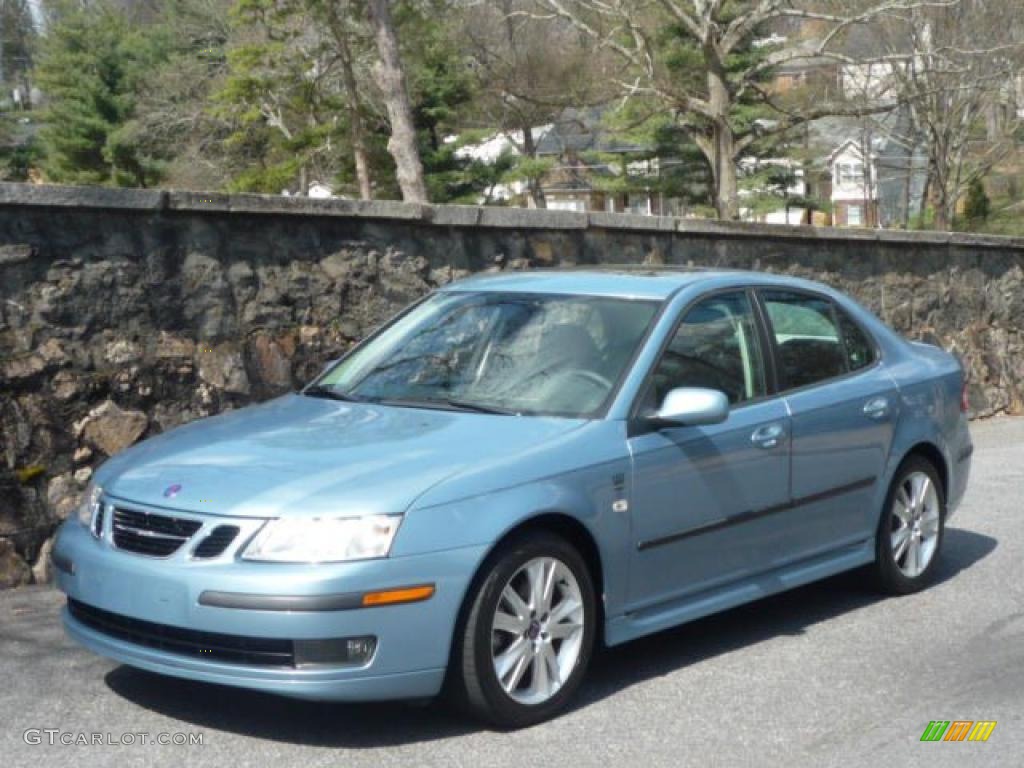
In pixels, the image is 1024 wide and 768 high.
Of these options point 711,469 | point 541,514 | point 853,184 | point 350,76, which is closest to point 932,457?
point 711,469

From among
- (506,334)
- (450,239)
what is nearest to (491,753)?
(506,334)

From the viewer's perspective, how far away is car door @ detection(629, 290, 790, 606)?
592cm

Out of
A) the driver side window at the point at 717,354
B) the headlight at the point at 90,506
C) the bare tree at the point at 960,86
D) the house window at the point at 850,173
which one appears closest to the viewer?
the headlight at the point at 90,506

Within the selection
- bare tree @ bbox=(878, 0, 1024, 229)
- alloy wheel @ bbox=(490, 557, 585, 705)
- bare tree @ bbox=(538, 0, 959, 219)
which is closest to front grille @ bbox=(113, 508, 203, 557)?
alloy wheel @ bbox=(490, 557, 585, 705)

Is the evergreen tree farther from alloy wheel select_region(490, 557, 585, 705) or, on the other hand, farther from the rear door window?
alloy wheel select_region(490, 557, 585, 705)

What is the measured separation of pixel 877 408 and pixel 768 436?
96 cm

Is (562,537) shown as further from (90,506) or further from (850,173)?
(850,173)

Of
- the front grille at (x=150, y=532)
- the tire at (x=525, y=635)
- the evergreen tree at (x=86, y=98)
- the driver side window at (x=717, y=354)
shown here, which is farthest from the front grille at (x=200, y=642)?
the evergreen tree at (x=86, y=98)

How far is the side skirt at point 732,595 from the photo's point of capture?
5.89 metres

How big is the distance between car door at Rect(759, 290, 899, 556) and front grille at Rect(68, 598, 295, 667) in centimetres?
261

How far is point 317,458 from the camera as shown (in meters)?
5.42

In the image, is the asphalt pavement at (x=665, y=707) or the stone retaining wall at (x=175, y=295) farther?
the stone retaining wall at (x=175, y=295)

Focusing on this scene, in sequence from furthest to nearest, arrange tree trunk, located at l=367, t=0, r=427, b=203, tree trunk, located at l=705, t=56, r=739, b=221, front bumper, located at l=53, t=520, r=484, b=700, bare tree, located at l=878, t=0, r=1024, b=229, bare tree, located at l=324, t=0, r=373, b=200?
bare tree, located at l=878, t=0, r=1024, b=229 < bare tree, located at l=324, t=0, r=373, b=200 < tree trunk, located at l=705, t=56, r=739, b=221 < tree trunk, located at l=367, t=0, r=427, b=203 < front bumper, located at l=53, t=520, r=484, b=700

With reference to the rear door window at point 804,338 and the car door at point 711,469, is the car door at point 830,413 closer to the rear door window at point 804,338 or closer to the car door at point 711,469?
the rear door window at point 804,338
